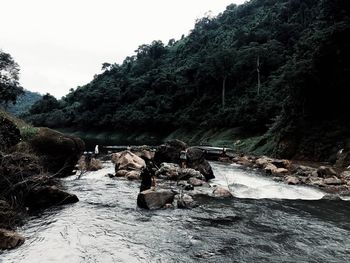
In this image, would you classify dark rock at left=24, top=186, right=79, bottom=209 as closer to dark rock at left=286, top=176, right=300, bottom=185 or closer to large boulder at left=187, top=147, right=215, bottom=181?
large boulder at left=187, top=147, right=215, bottom=181

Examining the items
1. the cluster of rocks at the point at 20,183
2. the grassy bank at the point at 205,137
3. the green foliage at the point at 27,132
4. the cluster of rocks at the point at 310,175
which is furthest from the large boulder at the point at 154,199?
the grassy bank at the point at 205,137

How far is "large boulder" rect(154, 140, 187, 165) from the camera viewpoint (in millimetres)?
29219

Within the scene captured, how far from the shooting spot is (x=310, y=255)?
1048 cm

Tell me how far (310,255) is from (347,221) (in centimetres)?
496

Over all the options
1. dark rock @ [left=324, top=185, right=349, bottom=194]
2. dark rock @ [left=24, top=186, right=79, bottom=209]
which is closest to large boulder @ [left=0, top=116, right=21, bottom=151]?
dark rock @ [left=24, top=186, right=79, bottom=209]

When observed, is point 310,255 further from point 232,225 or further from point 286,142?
point 286,142

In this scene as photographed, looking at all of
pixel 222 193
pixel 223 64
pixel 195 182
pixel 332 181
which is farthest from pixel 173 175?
pixel 223 64

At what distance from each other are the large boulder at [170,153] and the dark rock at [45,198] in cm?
1355

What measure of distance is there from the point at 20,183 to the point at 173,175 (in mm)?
12276

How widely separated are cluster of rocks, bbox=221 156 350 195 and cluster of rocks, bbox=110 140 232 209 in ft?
18.6

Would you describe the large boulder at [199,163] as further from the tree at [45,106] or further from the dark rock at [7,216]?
the tree at [45,106]

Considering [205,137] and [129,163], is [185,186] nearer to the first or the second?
[129,163]

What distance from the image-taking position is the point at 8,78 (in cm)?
4612

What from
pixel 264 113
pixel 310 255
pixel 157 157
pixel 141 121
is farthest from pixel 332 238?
pixel 141 121
